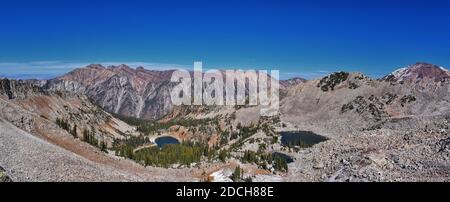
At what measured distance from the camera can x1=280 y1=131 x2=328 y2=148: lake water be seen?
169 m

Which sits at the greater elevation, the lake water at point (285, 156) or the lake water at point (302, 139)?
the lake water at point (302, 139)

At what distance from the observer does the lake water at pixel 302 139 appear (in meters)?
169

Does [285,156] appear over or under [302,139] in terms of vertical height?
under

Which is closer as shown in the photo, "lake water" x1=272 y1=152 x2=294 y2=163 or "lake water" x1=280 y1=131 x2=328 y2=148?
"lake water" x1=272 y1=152 x2=294 y2=163

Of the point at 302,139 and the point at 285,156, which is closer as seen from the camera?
the point at 285,156

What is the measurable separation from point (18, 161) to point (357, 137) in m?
98.7

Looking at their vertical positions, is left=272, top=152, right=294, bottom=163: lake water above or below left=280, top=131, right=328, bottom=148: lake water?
below

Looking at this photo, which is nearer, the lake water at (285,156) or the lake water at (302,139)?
the lake water at (285,156)

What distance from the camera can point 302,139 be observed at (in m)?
185
